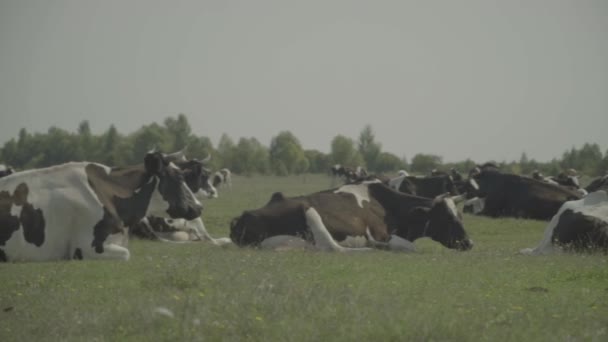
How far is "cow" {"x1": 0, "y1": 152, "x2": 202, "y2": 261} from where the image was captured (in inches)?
550

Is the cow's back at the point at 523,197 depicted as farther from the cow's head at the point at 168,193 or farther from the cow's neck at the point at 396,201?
the cow's head at the point at 168,193

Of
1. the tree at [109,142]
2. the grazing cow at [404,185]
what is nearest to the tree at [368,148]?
the tree at [109,142]

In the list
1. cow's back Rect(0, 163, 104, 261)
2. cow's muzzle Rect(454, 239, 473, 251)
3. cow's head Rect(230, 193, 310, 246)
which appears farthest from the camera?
cow's muzzle Rect(454, 239, 473, 251)

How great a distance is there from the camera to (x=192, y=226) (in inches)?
778

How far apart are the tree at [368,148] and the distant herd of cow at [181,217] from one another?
149 meters

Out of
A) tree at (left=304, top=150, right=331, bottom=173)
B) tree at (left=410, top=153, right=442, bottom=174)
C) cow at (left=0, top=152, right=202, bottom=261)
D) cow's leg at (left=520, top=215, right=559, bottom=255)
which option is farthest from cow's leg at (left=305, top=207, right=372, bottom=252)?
tree at (left=304, top=150, right=331, bottom=173)

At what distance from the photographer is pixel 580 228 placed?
16156 millimetres

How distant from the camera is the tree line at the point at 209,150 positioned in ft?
388

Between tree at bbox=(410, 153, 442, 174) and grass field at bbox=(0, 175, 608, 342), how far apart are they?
433ft

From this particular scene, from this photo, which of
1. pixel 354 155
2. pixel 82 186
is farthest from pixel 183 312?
pixel 354 155

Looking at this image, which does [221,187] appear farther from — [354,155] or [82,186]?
[354,155]

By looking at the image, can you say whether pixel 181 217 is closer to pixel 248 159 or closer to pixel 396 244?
pixel 396 244

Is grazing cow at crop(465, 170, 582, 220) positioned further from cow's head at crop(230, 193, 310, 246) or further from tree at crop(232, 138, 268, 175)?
tree at crop(232, 138, 268, 175)

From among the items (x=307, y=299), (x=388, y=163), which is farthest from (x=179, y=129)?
(x=307, y=299)
